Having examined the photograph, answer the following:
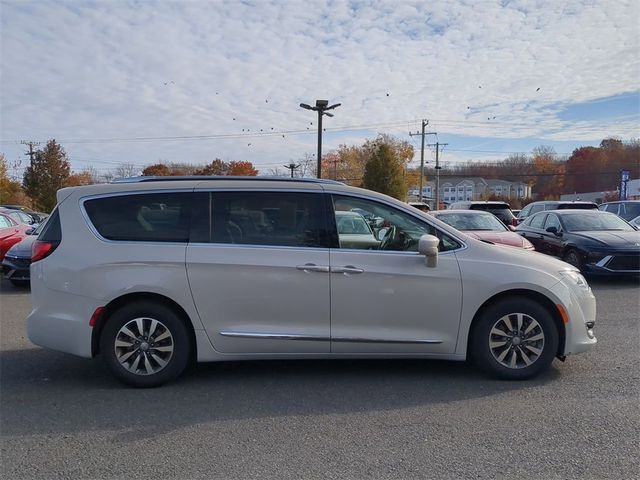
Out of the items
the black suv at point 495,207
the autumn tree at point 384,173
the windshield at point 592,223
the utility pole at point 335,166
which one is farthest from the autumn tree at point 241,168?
the windshield at point 592,223

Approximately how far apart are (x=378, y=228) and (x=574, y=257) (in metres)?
7.15

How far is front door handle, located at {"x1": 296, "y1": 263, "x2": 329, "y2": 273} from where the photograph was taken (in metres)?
4.43

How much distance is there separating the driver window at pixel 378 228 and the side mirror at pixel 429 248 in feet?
0.50

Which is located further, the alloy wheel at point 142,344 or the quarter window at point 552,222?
the quarter window at point 552,222

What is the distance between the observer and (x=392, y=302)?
447cm

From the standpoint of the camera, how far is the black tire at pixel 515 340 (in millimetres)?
4539

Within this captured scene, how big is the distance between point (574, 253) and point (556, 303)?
6.42 metres

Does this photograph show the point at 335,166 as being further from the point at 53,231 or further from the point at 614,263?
the point at 53,231

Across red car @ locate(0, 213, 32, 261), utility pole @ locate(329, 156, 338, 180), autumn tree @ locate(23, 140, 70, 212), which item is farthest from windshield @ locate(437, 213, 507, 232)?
utility pole @ locate(329, 156, 338, 180)

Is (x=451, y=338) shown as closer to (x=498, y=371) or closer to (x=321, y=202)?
(x=498, y=371)

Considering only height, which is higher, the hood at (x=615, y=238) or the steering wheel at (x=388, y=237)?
the steering wheel at (x=388, y=237)

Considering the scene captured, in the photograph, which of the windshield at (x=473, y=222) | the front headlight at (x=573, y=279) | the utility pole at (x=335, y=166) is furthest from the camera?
the utility pole at (x=335, y=166)

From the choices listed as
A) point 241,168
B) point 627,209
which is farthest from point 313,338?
point 241,168

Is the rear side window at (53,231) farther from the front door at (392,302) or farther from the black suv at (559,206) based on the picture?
the black suv at (559,206)
